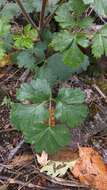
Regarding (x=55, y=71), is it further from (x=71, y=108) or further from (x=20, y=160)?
(x=20, y=160)

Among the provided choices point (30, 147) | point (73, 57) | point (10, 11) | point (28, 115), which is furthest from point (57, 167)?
point (10, 11)

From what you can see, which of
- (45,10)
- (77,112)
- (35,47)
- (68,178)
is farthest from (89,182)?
(45,10)

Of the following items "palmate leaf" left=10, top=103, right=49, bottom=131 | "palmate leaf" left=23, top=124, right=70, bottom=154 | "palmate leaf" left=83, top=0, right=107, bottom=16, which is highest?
"palmate leaf" left=83, top=0, right=107, bottom=16

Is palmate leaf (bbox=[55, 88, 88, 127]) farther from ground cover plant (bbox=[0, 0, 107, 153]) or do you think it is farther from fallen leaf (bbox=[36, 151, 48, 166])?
fallen leaf (bbox=[36, 151, 48, 166])

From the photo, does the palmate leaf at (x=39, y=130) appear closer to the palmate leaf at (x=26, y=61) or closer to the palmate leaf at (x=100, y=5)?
the palmate leaf at (x=26, y=61)

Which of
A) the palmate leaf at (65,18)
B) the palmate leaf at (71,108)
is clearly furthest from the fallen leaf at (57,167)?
the palmate leaf at (65,18)

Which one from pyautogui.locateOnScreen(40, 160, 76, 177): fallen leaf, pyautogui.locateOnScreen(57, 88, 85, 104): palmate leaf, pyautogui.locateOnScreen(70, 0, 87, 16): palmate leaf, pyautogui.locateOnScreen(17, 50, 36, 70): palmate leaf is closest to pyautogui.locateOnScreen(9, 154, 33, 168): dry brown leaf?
pyautogui.locateOnScreen(40, 160, 76, 177): fallen leaf
